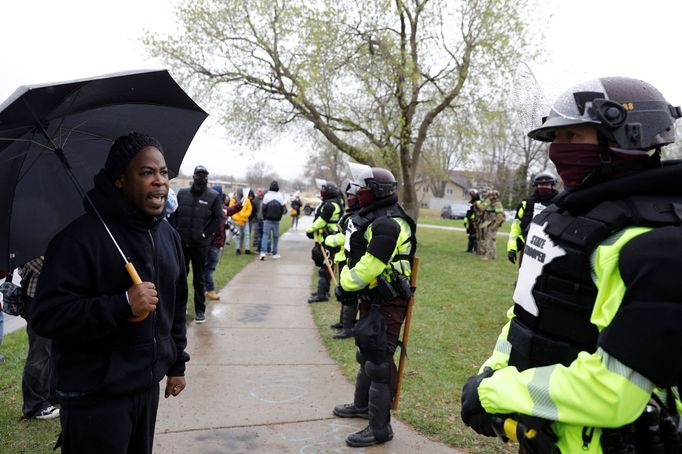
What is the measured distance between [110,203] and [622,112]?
211 cm

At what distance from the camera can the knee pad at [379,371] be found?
12.4 ft

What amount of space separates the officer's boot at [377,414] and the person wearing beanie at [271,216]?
31.5 feet

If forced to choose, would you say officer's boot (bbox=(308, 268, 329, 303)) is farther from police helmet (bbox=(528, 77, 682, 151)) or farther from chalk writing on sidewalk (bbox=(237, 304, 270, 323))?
police helmet (bbox=(528, 77, 682, 151))

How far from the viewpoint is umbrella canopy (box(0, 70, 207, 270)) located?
2084mm

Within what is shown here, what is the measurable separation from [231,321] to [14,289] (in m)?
3.80

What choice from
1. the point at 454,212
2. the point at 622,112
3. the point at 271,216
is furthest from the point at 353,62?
the point at 454,212

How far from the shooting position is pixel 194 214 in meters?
7.06

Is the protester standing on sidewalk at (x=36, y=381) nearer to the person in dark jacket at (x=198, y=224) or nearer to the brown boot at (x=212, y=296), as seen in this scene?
the person in dark jacket at (x=198, y=224)

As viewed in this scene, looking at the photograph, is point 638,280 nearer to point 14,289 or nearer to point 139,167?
point 139,167

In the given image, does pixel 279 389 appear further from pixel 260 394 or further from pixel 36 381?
pixel 36 381

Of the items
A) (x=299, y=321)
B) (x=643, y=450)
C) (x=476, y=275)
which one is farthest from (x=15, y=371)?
(x=476, y=275)

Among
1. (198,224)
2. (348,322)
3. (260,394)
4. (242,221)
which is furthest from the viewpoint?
(242,221)


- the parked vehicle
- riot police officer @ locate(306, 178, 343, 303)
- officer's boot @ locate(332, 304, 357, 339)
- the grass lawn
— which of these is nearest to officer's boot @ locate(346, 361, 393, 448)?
the grass lawn

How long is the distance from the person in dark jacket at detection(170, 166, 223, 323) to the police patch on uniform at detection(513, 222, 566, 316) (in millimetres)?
5789
